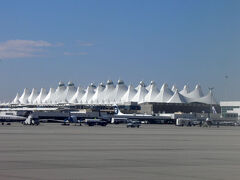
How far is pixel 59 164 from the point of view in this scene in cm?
2702

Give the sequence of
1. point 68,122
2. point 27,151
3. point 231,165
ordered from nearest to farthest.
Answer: point 231,165
point 27,151
point 68,122

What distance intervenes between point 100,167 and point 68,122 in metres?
107

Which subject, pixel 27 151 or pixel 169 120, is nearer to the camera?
pixel 27 151

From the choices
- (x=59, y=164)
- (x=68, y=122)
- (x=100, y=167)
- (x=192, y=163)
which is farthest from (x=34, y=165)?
(x=68, y=122)

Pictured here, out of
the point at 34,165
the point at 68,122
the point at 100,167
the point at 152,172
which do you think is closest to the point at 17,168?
the point at 34,165

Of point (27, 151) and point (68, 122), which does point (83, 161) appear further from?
point (68, 122)

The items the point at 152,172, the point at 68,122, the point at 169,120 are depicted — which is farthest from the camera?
the point at 169,120

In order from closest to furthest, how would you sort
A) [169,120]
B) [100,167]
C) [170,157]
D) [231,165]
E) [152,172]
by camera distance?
[152,172]
[100,167]
[231,165]
[170,157]
[169,120]

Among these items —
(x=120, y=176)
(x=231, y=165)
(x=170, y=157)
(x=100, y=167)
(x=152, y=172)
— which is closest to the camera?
(x=120, y=176)

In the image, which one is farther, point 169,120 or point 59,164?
point 169,120

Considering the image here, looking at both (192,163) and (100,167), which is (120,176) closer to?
(100,167)

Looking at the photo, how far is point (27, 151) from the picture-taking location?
35.3 meters

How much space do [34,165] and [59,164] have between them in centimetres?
130

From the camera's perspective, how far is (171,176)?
22938 mm
